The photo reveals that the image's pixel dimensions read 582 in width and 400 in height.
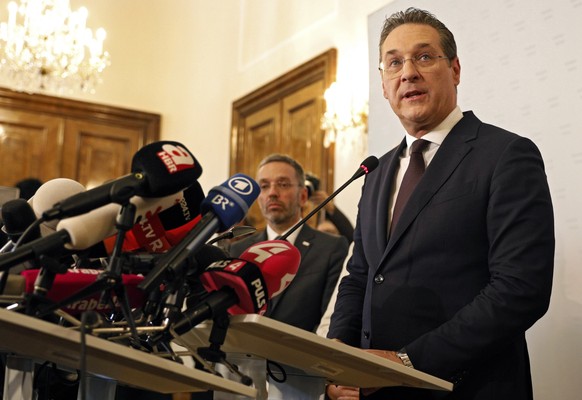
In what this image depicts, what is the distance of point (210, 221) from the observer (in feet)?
4.34

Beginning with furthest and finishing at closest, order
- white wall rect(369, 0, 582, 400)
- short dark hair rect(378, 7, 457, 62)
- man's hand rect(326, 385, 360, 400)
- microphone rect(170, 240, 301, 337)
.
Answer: white wall rect(369, 0, 582, 400) < short dark hair rect(378, 7, 457, 62) < man's hand rect(326, 385, 360, 400) < microphone rect(170, 240, 301, 337)

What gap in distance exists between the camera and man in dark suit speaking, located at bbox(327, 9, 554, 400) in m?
1.75

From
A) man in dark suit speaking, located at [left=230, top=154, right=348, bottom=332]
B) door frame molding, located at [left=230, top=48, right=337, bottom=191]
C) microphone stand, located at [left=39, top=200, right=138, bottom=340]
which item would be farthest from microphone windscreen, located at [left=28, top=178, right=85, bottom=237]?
door frame molding, located at [left=230, top=48, right=337, bottom=191]

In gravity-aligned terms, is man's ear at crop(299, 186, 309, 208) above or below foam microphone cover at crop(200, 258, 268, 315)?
above

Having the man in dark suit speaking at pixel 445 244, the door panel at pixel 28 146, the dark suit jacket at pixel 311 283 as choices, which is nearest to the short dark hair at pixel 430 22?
the man in dark suit speaking at pixel 445 244

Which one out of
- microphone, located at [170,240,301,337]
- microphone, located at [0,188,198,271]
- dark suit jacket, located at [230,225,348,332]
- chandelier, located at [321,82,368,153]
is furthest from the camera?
chandelier, located at [321,82,368,153]

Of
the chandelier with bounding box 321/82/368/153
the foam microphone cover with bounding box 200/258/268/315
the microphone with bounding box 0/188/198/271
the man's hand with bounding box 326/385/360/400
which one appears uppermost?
the chandelier with bounding box 321/82/368/153

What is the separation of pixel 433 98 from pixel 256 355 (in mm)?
937

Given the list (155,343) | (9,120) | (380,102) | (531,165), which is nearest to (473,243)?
(531,165)

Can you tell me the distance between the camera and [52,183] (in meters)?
1.52

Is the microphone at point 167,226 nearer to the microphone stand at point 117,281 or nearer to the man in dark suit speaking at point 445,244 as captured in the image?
the microphone stand at point 117,281

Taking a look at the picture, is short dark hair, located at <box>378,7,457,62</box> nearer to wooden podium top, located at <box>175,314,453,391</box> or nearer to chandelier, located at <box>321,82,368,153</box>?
wooden podium top, located at <box>175,314,453,391</box>

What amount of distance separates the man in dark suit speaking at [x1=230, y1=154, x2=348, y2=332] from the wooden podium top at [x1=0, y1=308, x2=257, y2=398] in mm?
1860

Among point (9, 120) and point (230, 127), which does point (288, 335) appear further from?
point (9, 120)
